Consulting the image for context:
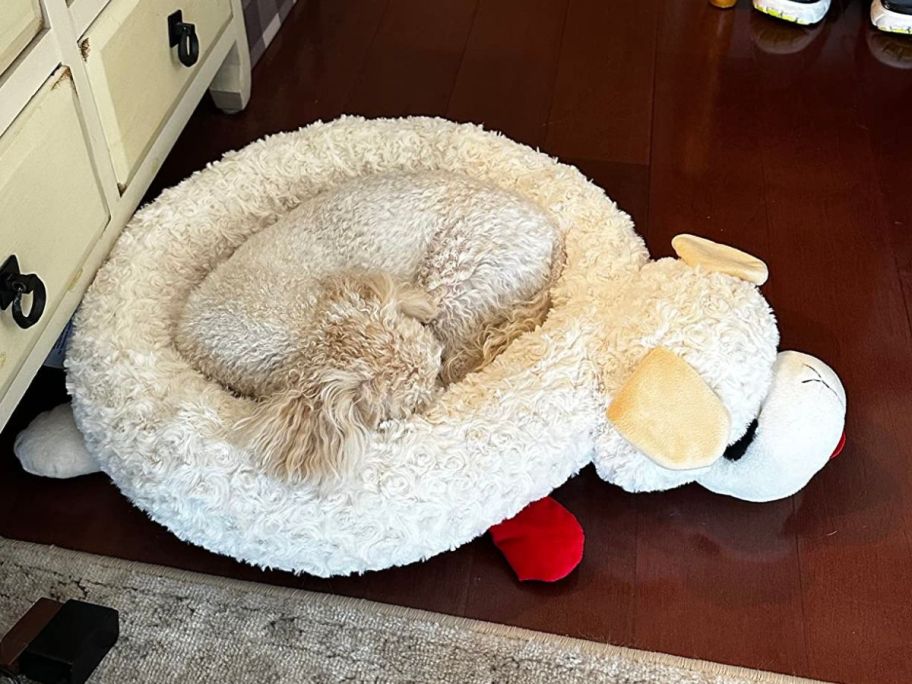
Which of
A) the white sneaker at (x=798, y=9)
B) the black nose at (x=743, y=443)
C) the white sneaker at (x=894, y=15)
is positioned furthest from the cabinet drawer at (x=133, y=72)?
the white sneaker at (x=894, y=15)

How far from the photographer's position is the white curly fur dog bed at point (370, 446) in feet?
3.35

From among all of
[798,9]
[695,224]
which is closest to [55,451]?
[695,224]

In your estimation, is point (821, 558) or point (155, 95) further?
point (155, 95)

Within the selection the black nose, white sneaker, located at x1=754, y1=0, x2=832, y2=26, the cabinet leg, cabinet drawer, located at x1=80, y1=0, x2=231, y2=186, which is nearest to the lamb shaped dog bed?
the black nose

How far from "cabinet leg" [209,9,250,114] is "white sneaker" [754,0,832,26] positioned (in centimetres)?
94

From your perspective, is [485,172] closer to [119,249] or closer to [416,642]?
[119,249]

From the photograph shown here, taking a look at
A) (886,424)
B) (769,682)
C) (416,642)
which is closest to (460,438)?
(416,642)

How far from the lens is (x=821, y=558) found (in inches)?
44.4

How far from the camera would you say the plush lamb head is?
1.03 metres

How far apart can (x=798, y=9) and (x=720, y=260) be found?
3.07 ft

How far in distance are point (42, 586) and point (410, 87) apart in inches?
40.7

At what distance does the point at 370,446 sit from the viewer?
40.4 inches

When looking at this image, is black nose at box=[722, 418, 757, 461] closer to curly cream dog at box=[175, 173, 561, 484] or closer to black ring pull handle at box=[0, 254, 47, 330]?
curly cream dog at box=[175, 173, 561, 484]

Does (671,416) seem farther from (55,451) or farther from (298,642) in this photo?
(55,451)
